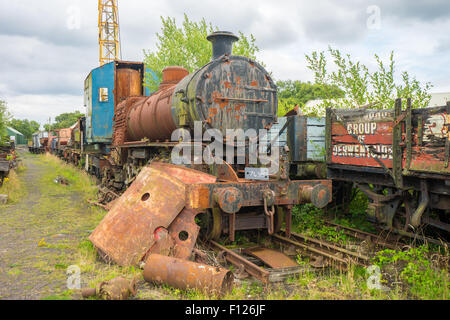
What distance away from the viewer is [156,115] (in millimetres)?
7691

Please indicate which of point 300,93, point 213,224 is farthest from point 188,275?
point 300,93

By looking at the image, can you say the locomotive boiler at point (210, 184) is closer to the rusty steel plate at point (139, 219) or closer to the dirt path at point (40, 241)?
the rusty steel plate at point (139, 219)

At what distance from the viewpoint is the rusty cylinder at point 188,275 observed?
3.97 meters

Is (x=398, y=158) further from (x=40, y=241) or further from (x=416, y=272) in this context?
(x=40, y=241)

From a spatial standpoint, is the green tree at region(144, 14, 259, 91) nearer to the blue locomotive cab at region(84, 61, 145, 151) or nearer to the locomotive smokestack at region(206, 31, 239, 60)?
the blue locomotive cab at region(84, 61, 145, 151)

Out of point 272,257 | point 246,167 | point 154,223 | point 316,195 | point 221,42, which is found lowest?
point 272,257

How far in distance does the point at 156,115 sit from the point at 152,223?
314 cm

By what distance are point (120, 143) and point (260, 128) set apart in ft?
16.0

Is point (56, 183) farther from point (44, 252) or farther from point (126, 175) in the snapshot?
point (44, 252)

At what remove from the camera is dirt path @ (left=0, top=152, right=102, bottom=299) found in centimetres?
435

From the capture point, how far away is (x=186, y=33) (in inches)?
672

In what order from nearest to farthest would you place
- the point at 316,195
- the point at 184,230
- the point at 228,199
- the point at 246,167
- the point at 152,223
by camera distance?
the point at 228,199 → the point at 152,223 → the point at 184,230 → the point at 316,195 → the point at 246,167

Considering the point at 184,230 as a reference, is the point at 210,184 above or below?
above

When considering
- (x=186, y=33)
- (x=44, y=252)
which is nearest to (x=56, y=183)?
(x=186, y=33)
